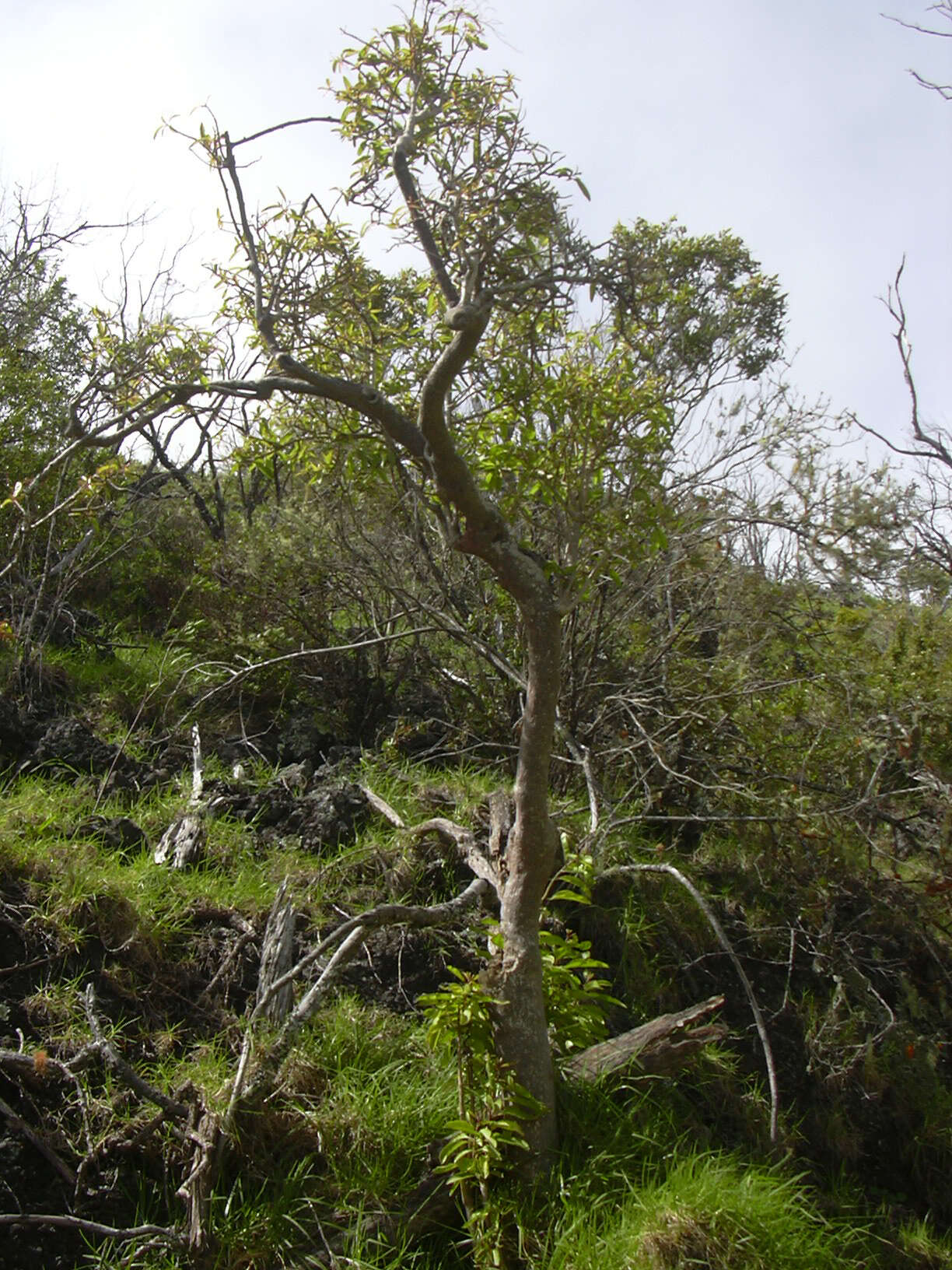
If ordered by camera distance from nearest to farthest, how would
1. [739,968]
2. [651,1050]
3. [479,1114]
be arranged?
[479,1114]
[651,1050]
[739,968]

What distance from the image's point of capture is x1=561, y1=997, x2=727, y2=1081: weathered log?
132 inches

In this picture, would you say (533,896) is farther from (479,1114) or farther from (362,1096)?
(362,1096)

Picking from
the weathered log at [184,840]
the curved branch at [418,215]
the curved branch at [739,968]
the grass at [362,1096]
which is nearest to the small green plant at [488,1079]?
the grass at [362,1096]

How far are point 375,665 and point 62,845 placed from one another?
8.40ft

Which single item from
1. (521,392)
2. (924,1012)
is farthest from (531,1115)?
(924,1012)

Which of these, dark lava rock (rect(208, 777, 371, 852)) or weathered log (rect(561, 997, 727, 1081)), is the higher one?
dark lava rock (rect(208, 777, 371, 852))

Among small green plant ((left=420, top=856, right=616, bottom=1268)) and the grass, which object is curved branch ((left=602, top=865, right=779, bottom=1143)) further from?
small green plant ((left=420, top=856, right=616, bottom=1268))

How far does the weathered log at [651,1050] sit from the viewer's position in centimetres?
336

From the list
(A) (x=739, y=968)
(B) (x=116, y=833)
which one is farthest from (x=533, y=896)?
(B) (x=116, y=833)

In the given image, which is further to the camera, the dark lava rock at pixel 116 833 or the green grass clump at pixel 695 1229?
the dark lava rock at pixel 116 833

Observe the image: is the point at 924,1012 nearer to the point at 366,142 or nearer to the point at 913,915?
the point at 913,915

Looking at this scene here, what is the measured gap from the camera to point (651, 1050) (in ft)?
11.2

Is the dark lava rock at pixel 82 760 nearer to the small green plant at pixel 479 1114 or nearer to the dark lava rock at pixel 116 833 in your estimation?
the dark lava rock at pixel 116 833

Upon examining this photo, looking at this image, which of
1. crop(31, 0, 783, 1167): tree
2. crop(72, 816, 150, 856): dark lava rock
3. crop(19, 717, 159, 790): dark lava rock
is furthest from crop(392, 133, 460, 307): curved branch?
crop(19, 717, 159, 790): dark lava rock
